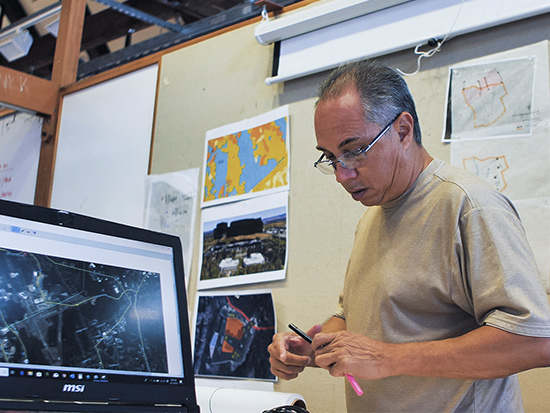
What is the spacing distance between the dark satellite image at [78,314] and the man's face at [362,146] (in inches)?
15.1

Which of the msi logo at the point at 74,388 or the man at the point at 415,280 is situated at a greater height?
the man at the point at 415,280

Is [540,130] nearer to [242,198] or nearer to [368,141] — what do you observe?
[368,141]

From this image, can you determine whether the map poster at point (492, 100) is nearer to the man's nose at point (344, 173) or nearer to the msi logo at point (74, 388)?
the man's nose at point (344, 173)

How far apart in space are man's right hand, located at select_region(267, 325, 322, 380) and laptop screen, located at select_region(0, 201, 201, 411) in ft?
0.64

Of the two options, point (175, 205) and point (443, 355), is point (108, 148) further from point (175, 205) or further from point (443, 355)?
point (443, 355)

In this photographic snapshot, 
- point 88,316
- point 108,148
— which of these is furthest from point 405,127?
point 108,148

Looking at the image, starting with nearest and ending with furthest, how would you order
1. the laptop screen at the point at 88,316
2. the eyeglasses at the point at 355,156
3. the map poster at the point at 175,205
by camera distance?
the laptop screen at the point at 88,316 < the eyeglasses at the point at 355,156 < the map poster at the point at 175,205

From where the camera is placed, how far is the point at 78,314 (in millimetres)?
825

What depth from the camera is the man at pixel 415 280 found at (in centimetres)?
84

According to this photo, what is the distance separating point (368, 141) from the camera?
Answer: 40.5 inches

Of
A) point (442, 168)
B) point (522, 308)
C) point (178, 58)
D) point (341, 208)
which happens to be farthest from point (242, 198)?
point (522, 308)

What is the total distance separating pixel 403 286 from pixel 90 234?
50 cm

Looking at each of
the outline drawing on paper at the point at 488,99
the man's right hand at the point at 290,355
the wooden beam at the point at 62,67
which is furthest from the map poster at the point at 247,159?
the wooden beam at the point at 62,67

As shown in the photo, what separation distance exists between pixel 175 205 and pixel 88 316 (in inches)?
44.0
